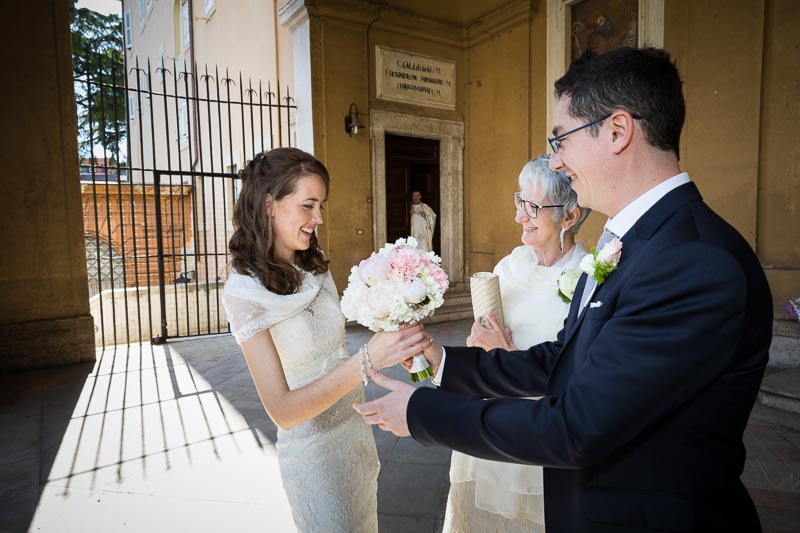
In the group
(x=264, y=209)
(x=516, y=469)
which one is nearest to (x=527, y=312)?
(x=516, y=469)

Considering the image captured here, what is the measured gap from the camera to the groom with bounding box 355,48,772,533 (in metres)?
1.02

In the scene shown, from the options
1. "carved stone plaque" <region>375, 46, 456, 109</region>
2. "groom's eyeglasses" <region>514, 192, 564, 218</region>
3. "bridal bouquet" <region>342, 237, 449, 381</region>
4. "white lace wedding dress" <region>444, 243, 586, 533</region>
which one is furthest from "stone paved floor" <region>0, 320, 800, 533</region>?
"carved stone plaque" <region>375, 46, 456, 109</region>

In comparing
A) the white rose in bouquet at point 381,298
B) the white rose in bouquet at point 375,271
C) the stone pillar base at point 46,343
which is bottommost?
the stone pillar base at point 46,343

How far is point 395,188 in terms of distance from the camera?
10.3 meters

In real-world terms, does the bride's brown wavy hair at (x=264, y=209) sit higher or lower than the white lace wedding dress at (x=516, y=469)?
higher

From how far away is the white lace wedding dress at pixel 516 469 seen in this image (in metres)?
2.04

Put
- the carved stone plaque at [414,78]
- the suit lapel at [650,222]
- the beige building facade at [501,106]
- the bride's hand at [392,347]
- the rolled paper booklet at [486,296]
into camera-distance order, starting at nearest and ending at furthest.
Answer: the suit lapel at [650,222]
the bride's hand at [392,347]
the rolled paper booklet at [486,296]
the beige building facade at [501,106]
the carved stone plaque at [414,78]

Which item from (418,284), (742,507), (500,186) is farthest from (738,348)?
(500,186)

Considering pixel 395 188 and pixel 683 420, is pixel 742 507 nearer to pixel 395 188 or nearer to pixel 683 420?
pixel 683 420

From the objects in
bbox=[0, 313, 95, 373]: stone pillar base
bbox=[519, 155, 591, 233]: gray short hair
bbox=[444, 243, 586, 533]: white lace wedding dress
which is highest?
bbox=[519, 155, 591, 233]: gray short hair

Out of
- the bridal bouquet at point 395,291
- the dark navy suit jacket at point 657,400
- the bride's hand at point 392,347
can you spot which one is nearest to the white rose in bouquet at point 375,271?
the bridal bouquet at point 395,291

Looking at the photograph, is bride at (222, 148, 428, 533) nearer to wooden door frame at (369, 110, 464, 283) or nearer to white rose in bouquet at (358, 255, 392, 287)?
white rose in bouquet at (358, 255, 392, 287)

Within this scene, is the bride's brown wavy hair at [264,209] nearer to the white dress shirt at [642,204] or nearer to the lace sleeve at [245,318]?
the lace sleeve at [245,318]

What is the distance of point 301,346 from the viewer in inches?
78.5
